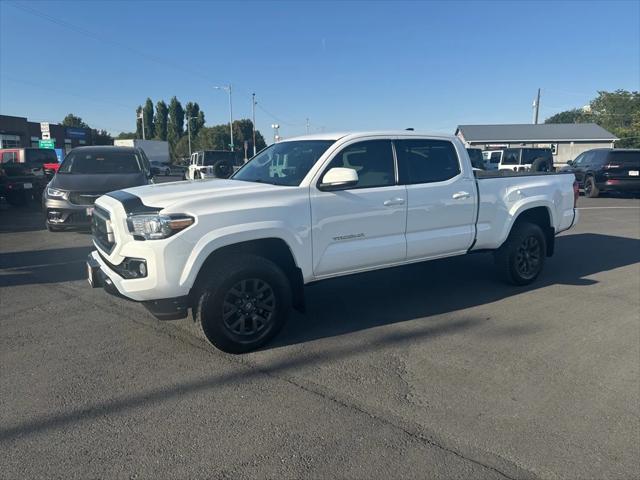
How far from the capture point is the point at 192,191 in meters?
4.23

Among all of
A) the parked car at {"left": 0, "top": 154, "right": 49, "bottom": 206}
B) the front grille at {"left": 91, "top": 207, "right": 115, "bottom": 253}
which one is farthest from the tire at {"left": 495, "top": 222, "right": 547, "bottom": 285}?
the parked car at {"left": 0, "top": 154, "right": 49, "bottom": 206}

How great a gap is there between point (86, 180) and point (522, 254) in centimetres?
789

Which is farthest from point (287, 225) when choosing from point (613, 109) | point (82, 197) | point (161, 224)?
point (613, 109)

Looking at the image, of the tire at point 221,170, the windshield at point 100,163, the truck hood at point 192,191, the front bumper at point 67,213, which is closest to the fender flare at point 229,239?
the truck hood at point 192,191

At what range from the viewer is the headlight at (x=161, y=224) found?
12.1ft

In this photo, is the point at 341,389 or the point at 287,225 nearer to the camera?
the point at 341,389

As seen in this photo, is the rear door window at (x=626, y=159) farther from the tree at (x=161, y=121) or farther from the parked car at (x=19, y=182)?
the tree at (x=161, y=121)

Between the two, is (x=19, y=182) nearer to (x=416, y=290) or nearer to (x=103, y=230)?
(x=103, y=230)

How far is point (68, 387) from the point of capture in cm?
350

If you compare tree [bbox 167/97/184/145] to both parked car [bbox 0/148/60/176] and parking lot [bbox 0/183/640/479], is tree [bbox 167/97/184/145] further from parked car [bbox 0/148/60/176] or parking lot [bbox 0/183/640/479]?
parking lot [bbox 0/183/640/479]

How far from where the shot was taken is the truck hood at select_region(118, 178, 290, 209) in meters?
3.89

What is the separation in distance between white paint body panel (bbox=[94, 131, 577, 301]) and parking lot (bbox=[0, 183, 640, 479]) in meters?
0.67

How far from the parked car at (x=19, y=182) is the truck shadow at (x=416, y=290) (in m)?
12.2

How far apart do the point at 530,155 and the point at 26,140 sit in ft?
177
